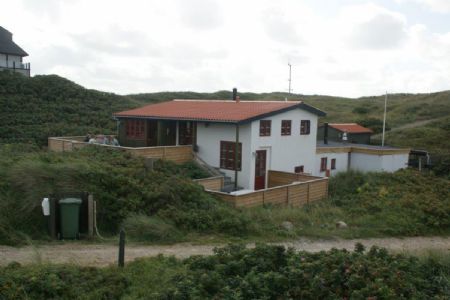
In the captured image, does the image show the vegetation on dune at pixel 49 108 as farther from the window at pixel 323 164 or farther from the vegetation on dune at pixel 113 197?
the vegetation on dune at pixel 113 197

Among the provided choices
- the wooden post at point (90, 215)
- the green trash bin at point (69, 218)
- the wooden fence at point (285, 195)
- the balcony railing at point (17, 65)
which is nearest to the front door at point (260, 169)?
the wooden fence at point (285, 195)

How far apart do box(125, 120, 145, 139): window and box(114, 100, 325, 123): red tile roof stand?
50 cm

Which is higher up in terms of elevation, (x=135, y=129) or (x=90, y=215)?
(x=135, y=129)

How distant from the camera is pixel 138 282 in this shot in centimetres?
903

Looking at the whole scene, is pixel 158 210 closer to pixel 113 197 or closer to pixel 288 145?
pixel 113 197

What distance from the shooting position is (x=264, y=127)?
23359 mm

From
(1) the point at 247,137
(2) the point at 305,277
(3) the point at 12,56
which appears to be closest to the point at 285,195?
(1) the point at 247,137

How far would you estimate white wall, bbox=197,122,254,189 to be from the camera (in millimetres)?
22578

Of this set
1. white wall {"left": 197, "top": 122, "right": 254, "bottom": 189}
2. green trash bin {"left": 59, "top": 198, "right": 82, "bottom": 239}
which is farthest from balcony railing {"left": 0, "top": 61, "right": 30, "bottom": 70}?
green trash bin {"left": 59, "top": 198, "right": 82, "bottom": 239}

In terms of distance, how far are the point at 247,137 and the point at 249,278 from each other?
14.3 meters

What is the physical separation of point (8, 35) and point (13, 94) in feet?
59.1

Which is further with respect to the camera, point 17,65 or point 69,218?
point 17,65

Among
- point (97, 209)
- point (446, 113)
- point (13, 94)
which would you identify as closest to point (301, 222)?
point (97, 209)

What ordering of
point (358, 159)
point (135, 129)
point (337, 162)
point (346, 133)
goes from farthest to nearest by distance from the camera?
1. point (346, 133)
2. point (358, 159)
3. point (337, 162)
4. point (135, 129)
